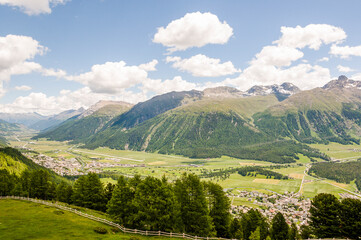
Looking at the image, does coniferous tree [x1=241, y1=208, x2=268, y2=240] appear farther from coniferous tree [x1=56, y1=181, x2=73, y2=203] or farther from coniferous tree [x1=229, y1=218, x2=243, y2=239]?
coniferous tree [x1=56, y1=181, x2=73, y2=203]

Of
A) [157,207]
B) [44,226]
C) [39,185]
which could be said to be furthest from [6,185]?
[157,207]

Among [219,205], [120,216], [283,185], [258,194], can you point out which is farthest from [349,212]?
[283,185]

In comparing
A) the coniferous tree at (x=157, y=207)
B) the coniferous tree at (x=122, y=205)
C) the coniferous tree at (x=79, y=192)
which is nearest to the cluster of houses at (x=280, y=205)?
the coniferous tree at (x=157, y=207)

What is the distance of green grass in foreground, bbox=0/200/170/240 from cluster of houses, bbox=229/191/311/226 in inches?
3456

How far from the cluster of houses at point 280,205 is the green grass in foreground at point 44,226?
288ft

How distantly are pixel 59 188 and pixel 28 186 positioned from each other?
11539 millimetres

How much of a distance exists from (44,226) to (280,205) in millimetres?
140612

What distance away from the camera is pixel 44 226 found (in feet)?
139

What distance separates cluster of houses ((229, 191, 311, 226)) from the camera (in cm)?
11425

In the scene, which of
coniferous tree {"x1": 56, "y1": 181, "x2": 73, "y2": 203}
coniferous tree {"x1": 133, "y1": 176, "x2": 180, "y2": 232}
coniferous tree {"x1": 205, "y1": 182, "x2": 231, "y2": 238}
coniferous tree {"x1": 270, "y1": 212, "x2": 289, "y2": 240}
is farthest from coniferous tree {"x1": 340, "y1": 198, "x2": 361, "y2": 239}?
coniferous tree {"x1": 56, "y1": 181, "x2": 73, "y2": 203}

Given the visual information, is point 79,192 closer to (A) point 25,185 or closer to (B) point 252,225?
(A) point 25,185

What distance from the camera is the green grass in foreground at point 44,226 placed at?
1458 inches

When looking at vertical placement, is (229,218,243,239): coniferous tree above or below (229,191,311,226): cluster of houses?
above

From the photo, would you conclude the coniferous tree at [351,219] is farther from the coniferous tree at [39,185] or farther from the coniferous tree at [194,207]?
the coniferous tree at [39,185]
